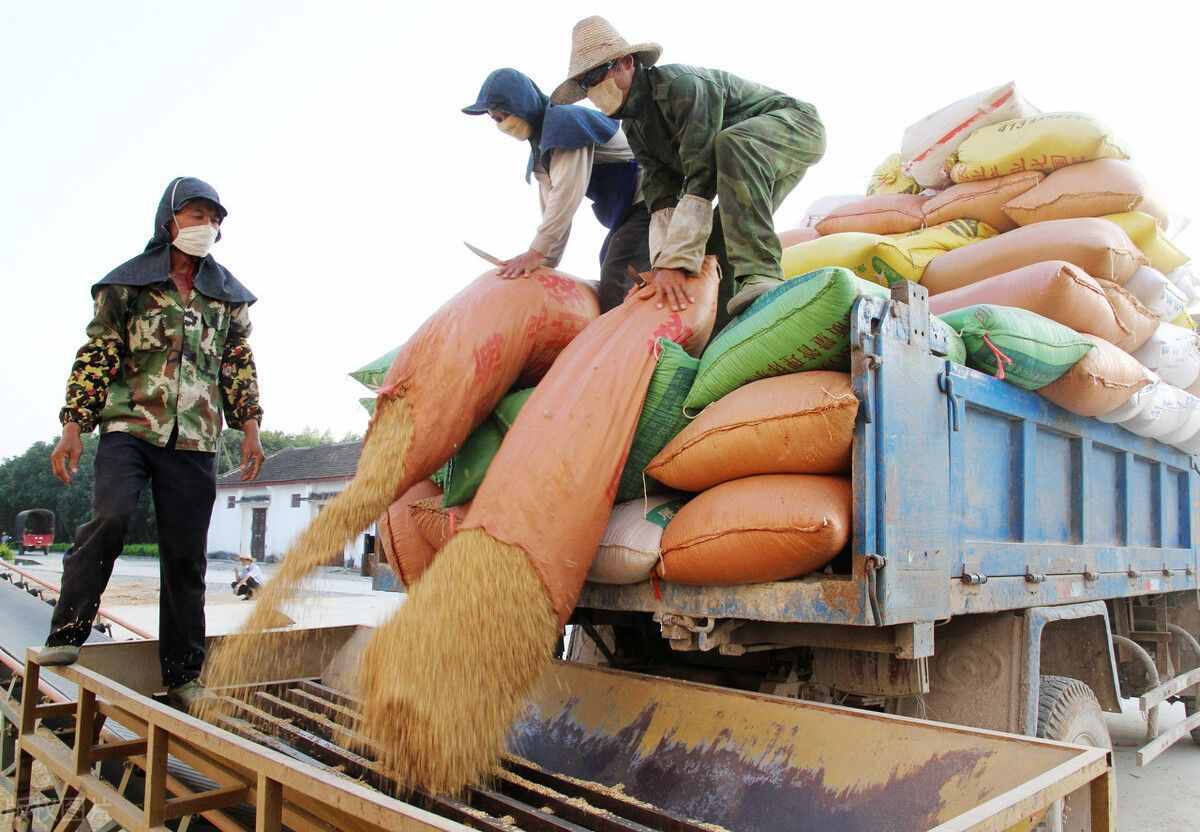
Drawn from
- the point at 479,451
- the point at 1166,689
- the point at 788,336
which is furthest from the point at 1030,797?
the point at 1166,689

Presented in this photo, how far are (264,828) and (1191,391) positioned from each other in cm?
443

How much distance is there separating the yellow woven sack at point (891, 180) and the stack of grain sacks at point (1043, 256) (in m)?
0.34

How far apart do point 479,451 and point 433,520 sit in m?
0.31

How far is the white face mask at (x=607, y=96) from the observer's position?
278 centimetres

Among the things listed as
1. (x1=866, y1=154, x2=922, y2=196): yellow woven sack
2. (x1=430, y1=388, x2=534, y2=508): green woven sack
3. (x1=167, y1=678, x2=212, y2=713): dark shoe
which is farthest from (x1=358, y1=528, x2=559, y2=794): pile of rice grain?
(x1=866, y1=154, x2=922, y2=196): yellow woven sack

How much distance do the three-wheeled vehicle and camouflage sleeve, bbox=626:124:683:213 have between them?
30.9 ft

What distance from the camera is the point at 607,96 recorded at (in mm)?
2811

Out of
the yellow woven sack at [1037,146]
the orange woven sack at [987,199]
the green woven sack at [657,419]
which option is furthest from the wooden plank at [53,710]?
the yellow woven sack at [1037,146]

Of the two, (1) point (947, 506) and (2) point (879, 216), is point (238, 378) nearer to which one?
(1) point (947, 506)

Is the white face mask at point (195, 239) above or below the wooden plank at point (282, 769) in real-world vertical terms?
above

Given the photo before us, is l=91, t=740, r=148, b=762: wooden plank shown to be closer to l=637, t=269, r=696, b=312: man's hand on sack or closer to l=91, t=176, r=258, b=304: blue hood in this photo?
l=91, t=176, r=258, b=304: blue hood

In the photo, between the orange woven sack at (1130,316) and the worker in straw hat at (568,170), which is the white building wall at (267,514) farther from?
the orange woven sack at (1130,316)

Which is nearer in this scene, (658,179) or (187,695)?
(187,695)

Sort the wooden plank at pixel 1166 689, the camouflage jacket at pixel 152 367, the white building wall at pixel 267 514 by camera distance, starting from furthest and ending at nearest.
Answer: the white building wall at pixel 267 514, the wooden plank at pixel 1166 689, the camouflage jacket at pixel 152 367
